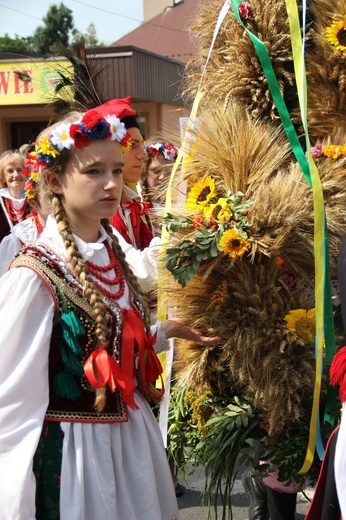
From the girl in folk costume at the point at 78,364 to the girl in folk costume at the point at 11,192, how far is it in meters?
3.16

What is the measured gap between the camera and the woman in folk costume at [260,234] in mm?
2096

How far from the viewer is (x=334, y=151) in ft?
6.99

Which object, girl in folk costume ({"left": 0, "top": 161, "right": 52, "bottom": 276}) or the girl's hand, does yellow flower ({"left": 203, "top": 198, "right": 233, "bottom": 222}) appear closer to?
the girl's hand

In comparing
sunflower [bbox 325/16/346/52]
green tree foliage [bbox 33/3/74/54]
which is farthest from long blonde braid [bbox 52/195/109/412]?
green tree foliage [bbox 33/3/74/54]

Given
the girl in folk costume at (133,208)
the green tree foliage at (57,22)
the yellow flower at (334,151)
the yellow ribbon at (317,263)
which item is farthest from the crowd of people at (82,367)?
the green tree foliage at (57,22)

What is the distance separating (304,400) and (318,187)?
2.08 feet

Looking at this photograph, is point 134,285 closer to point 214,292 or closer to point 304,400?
point 214,292

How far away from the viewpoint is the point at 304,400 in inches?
85.7

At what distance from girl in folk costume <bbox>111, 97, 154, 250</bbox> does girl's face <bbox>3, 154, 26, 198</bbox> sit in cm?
232

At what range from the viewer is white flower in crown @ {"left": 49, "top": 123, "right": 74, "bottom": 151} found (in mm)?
1953

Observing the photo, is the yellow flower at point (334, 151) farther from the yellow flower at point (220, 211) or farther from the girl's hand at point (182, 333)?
the girl's hand at point (182, 333)

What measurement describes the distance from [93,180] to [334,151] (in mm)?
702

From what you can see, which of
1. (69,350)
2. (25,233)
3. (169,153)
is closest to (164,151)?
(169,153)

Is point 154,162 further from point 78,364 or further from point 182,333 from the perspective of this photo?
point 78,364
